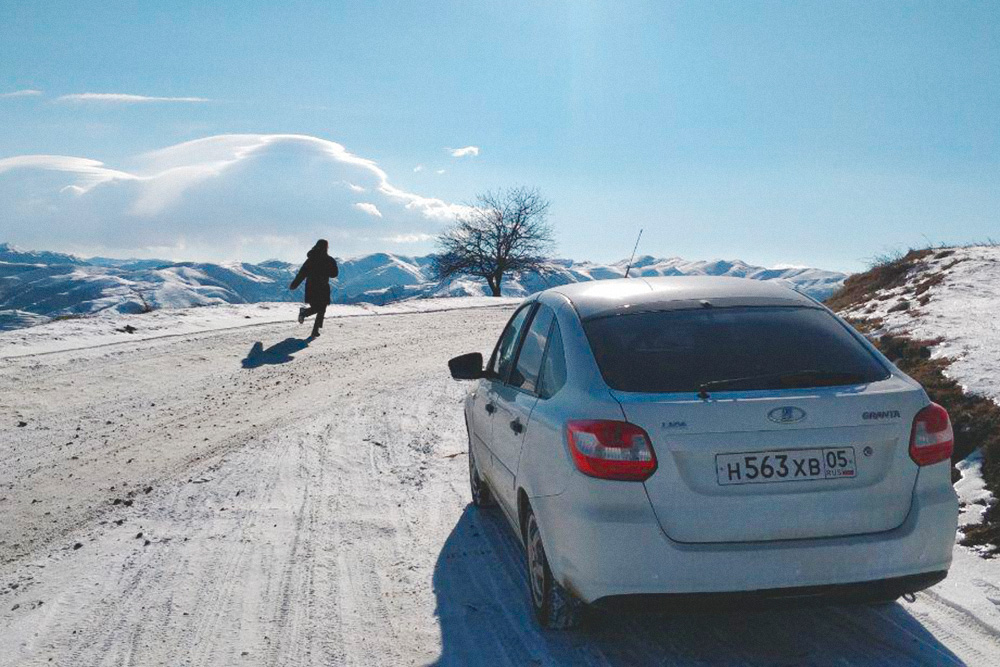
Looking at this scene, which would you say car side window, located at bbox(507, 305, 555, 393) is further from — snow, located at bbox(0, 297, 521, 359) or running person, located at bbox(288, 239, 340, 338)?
running person, located at bbox(288, 239, 340, 338)

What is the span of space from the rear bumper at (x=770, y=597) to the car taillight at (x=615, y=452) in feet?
1.68

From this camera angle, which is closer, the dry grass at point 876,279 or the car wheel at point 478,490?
the car wheel at point 478,490

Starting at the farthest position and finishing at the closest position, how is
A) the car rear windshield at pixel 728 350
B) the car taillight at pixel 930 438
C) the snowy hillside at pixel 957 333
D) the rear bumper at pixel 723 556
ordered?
1. the snowy hillside at pixel 957 333
2. the car rear windshield at pixel 728 350
3. the car taillight at pixel 930 438
4. the rear bumper at pixel 723 556

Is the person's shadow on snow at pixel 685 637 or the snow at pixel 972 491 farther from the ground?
the snow at pixel 972 491

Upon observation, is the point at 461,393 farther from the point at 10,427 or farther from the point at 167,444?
the point at 10,427

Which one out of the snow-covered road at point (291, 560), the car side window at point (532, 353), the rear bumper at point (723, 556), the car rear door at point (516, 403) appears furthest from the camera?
the car side window at point (532, 353)

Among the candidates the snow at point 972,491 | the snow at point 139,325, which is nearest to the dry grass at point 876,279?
the snow at point 972,491

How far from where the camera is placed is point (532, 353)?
4.44 metres

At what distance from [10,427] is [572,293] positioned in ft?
20.3

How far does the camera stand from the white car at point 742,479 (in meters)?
3.08

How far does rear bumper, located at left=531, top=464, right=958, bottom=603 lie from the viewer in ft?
10.1

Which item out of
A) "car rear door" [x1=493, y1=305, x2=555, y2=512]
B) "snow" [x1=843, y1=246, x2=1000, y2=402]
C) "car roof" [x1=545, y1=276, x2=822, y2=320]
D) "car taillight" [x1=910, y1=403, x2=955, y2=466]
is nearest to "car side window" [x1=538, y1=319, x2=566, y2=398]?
"car rear door" [x1=493, y1=305, x2=555, y2=512]

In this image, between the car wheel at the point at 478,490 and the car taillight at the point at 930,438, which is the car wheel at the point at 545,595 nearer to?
the car taillight at the point at 930,438

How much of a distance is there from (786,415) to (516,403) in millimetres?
1597
